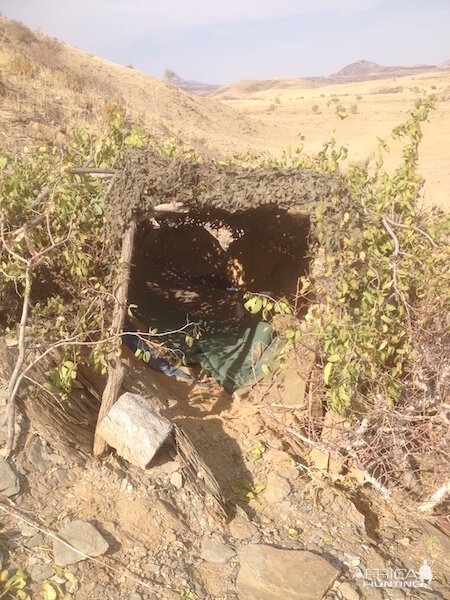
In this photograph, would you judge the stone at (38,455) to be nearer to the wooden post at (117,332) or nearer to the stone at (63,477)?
the stone at (63,477)

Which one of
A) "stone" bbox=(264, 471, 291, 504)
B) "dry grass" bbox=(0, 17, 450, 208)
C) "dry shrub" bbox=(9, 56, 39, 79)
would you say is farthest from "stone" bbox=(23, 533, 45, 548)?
"dry shrub" bbox=(9, 56, 39, 79)

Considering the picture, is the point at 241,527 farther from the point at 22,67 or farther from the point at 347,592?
the point at 22,67

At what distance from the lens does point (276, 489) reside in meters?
4.44

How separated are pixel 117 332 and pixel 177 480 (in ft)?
4.28

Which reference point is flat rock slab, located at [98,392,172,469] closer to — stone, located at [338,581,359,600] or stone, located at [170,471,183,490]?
stone, located at [170,471,183,490]

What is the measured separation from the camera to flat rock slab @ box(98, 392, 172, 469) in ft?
13.0

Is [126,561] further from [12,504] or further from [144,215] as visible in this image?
[144,215]

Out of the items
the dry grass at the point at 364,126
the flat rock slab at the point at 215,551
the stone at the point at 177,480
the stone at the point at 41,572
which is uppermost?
the dry grass at the point at 364,126

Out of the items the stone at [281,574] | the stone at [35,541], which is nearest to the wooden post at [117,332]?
the stone at [35,541]

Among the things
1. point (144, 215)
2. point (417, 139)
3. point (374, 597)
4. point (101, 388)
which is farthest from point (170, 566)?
point (417, 139)

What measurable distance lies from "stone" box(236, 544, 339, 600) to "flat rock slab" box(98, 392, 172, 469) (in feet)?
3.27

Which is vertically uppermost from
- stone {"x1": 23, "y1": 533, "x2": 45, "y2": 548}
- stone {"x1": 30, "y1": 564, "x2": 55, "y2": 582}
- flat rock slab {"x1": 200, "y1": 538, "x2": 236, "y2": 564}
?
stone {"x1": 23, "y1": 533, "x2": 45, "y2": 548}

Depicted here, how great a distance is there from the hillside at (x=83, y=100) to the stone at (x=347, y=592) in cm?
1000

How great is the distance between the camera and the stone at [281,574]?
3.40 m
